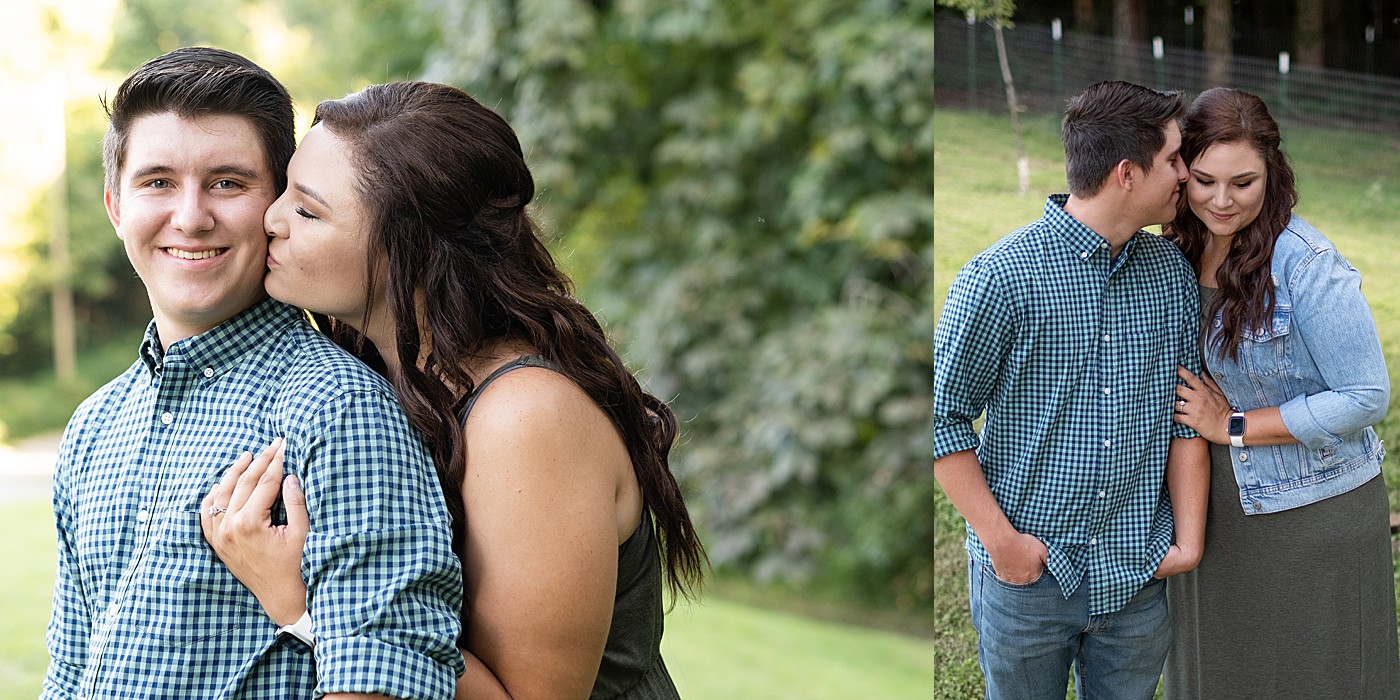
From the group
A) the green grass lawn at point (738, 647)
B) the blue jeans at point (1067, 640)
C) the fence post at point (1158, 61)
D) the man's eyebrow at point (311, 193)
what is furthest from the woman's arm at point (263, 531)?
the green grass lawn at point (738, 647)

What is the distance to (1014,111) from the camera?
221 cm

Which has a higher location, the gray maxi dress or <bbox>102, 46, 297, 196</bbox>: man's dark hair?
<bbox>102, 46, 297, 196</bbox>: man's dark hair

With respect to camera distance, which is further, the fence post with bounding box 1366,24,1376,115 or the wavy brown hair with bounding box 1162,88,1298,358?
the fence post with bounding box 1366,24,1376,115

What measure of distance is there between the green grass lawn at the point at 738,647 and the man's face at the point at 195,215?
142 inches

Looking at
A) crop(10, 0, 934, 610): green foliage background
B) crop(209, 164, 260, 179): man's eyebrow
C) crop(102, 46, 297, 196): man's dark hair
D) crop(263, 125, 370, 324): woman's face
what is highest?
crop(102, 46, 297, 196): man's dark hair

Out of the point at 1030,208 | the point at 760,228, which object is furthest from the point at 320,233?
the point at 760,228

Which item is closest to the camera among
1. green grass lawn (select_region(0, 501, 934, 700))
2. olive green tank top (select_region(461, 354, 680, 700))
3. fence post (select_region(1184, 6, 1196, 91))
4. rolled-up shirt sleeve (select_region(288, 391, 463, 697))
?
rolled-up shirt sleeve (select_region(288, 391, 463, 697))

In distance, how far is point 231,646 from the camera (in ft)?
5.05

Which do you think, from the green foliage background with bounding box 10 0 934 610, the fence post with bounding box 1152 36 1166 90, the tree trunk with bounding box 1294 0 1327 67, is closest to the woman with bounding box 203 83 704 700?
the fence post with bounding box 1152 36 1166 90

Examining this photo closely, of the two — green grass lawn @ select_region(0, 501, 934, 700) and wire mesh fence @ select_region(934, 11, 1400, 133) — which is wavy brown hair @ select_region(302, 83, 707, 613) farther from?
green grass lawn @ select_region(0, 501, 934, 700)

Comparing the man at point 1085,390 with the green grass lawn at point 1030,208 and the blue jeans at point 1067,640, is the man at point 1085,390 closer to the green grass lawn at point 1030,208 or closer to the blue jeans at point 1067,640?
the blue jeans at point 1067,640

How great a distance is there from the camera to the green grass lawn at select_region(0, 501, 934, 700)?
5308 millimetres

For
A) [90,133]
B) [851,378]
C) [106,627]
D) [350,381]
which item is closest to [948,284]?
[350,381]

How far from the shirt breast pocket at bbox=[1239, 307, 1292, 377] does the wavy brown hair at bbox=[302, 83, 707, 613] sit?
0.93m
